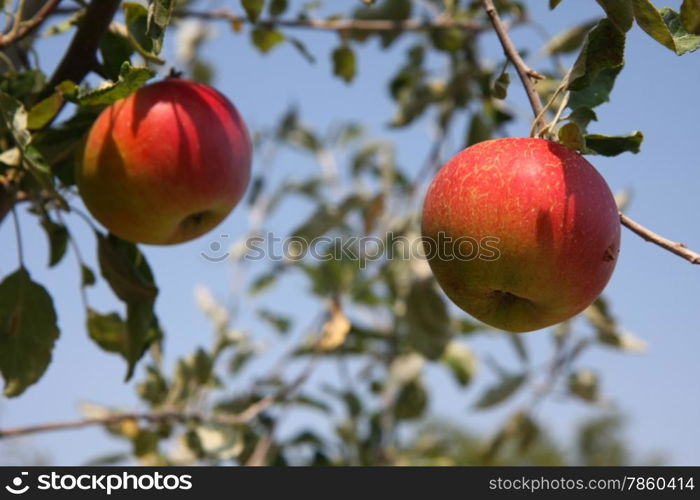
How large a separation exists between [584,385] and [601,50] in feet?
8.56

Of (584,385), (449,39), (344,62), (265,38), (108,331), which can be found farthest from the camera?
(584,385)

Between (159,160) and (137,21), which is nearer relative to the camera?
(159,160)

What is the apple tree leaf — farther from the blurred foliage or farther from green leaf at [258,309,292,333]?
green leaf at [258,309,292,333]

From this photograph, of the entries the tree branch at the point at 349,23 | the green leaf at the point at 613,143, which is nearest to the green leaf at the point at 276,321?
the tree branch at the point at 349,23

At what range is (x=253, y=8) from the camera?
5.81ft

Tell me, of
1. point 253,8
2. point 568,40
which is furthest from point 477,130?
point 253,8

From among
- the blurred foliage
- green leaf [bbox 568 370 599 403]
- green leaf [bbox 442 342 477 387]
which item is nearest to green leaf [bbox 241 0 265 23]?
the blurred foliage

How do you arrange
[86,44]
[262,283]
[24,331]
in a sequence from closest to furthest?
[86,44]
[24,331]
[262,283]

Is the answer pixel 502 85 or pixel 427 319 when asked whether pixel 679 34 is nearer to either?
pixel 502 85

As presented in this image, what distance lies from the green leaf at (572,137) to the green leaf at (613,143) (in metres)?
0.02

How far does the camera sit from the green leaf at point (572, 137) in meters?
1.17

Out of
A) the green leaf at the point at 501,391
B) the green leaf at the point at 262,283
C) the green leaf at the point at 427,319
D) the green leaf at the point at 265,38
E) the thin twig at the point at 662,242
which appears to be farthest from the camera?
the green leaf at the point at 262,283

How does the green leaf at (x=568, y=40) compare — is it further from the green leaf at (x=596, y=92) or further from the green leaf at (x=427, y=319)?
the green leaf at (x=596, y=92)

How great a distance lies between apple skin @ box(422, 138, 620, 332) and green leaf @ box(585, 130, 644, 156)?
0.15ft
